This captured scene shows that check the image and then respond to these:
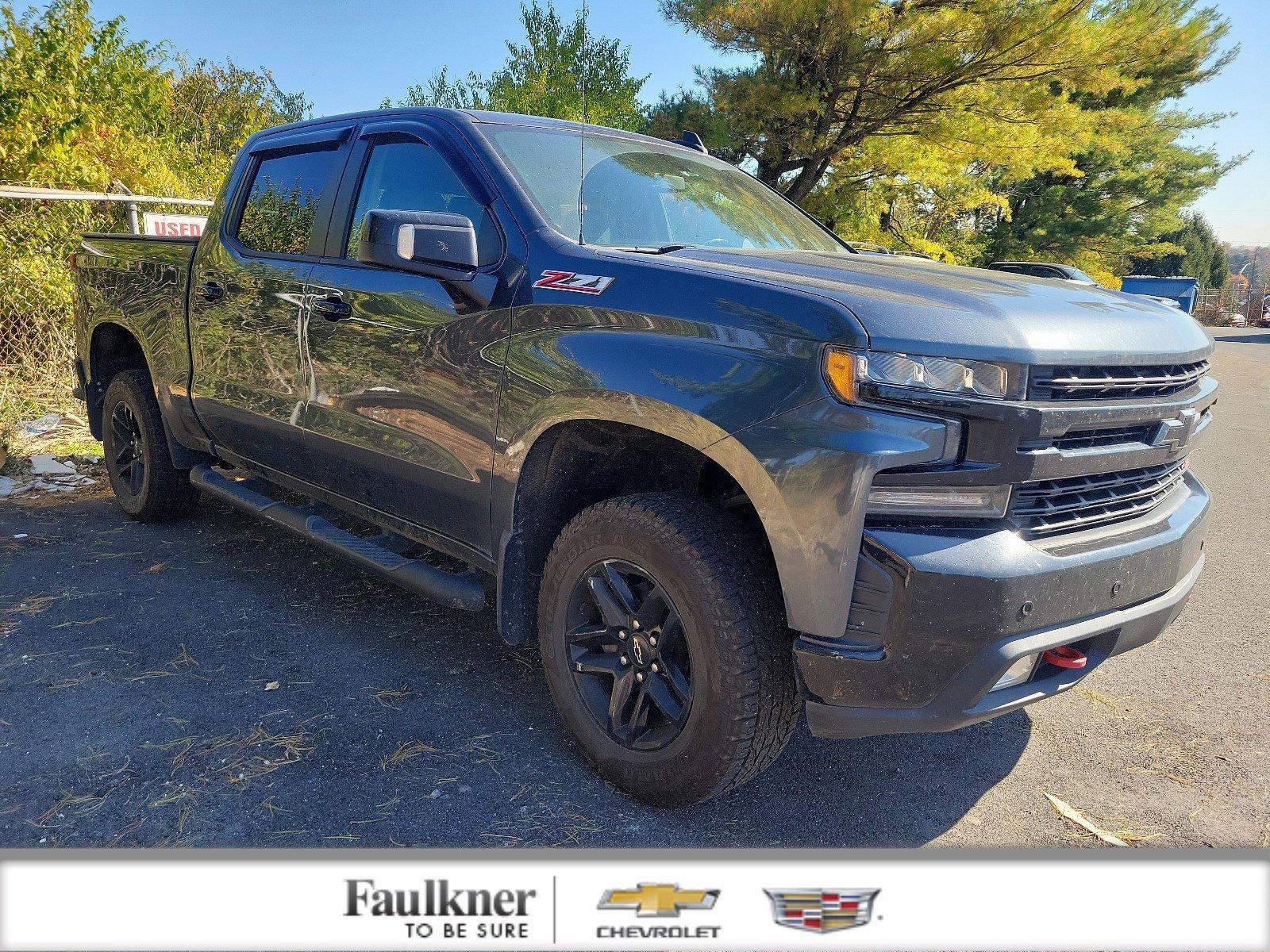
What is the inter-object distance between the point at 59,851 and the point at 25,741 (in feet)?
2.38

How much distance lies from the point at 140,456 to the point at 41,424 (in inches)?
114

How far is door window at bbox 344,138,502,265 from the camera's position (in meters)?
2.94

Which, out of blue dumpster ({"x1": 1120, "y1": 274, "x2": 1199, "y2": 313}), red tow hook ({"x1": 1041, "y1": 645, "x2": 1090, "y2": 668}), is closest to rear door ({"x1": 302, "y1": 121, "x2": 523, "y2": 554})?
red tow hook ({"x1": 1041, "y1": 645, "x2": 1090, "y2": 668})

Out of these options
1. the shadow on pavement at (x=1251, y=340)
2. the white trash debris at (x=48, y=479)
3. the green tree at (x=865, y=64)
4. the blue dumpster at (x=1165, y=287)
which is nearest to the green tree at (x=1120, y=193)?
the blue dumpster at (x=1165, y=287)

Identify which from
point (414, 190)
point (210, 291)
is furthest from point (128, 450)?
point (414, 190)

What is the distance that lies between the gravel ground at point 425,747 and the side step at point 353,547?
16.0 inches

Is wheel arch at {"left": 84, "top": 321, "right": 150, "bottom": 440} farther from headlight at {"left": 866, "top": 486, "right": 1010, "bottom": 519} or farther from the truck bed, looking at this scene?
headlight at {"left": 866, "top": 486, "right": 1010, "bottom": 519}

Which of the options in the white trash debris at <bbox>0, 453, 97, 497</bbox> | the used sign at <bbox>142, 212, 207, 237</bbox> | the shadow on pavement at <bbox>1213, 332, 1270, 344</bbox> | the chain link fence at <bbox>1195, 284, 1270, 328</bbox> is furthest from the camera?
the chain link fence at <bbox>1195, 284, 1270, 328</bbox>

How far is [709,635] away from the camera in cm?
229

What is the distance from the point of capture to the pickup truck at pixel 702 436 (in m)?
2.07

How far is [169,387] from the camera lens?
454 centimetres

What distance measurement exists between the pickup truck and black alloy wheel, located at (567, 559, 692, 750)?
0.01m

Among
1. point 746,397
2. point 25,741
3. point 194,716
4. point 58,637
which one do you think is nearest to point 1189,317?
point 746,397

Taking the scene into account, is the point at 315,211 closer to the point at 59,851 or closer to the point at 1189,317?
the point at 59,851
